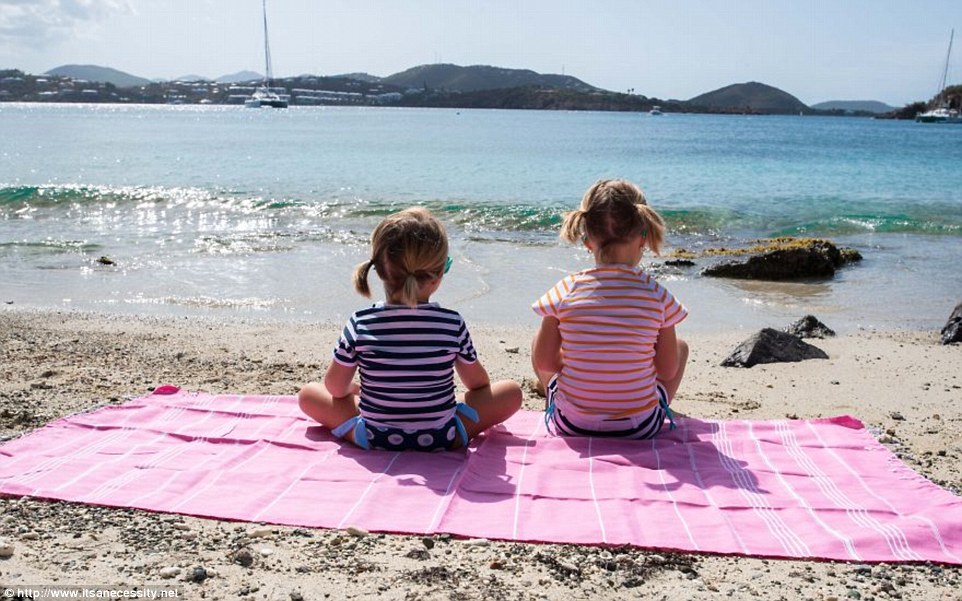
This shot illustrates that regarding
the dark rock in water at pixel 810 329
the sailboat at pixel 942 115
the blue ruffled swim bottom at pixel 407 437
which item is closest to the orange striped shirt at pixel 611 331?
the blue ruffled swim bottom at pixel 407 437

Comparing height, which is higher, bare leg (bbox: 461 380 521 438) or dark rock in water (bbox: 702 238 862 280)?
bare leg (bbox: 461 380 521 438)

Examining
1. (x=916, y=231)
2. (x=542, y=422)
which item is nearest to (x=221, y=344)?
(x=542, y=422)

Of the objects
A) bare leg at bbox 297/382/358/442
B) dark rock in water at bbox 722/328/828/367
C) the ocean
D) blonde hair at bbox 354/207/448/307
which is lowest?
the ocean

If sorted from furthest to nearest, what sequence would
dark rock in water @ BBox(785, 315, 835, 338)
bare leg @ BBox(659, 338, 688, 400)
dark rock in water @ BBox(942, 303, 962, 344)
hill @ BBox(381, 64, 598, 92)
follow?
hill @ BBox(381, 64, 598, 92), dark rock in water @ BBox(785, 315, 835, 338), dark rock in water @ BBox(942, 303, 962, 344), bare leg @ BBox(659, 338, 688, 400)

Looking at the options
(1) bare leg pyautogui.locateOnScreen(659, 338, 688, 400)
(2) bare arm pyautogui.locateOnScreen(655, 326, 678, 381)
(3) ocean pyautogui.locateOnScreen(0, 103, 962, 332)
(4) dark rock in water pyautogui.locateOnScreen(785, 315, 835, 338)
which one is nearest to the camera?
(2) bare arm pyautogui.locateOnScreen(655, 326, 678, 381)

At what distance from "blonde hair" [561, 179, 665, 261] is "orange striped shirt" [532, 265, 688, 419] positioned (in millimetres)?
150

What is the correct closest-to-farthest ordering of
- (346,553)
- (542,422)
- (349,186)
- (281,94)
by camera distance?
1. (346,553)
2. (542,422)
3. (349,186)
4. (281,94)

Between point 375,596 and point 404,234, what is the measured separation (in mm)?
1580

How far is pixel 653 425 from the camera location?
411 cm

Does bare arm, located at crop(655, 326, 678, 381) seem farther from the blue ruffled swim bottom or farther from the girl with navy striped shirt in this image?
the blue ruffled swim bottom

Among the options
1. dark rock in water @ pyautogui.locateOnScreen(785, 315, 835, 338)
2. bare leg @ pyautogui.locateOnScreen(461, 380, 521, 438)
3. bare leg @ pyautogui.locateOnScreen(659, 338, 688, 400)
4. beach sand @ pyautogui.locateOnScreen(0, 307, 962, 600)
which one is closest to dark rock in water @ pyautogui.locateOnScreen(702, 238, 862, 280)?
dark rock in water @ pyautogui.locateOnScreen(785, 315, 835, 338)

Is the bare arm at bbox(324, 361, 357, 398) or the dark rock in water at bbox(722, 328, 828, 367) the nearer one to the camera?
the bare arm at bbox(324, 361, 357, 398)

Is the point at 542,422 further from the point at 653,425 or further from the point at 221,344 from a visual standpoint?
the point at 221,344

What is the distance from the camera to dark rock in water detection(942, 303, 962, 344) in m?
6.87
